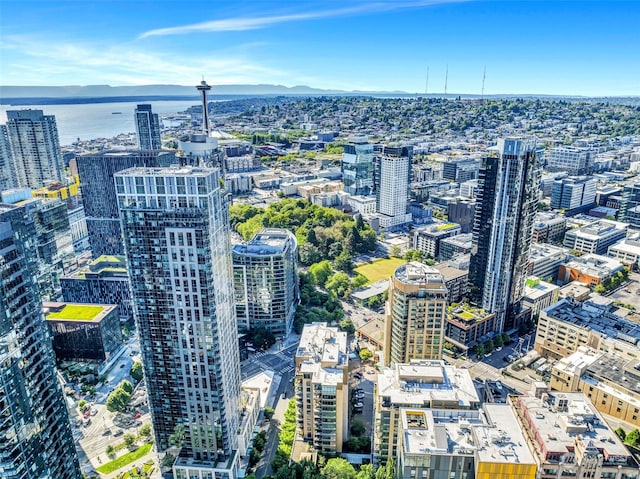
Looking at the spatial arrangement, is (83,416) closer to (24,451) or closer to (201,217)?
(24,451)

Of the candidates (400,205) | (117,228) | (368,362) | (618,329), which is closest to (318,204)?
(400,205)

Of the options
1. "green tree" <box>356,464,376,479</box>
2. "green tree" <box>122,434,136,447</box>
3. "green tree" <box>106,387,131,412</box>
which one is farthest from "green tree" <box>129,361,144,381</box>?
"green tree" <box>356,464,376,479</box>

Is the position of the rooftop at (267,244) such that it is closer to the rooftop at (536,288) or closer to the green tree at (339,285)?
the green tree at (339,285)

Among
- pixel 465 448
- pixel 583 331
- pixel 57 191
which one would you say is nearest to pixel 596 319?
pixel 583 331

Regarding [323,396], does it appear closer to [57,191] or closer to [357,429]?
[357,429]

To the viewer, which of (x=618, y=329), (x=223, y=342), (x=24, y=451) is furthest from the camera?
(x=618, y=329)

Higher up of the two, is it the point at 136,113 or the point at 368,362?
the point at 136,113

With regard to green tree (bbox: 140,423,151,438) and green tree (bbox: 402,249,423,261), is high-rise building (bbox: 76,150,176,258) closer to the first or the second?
green tree (bbox: 140,423,151,438)
